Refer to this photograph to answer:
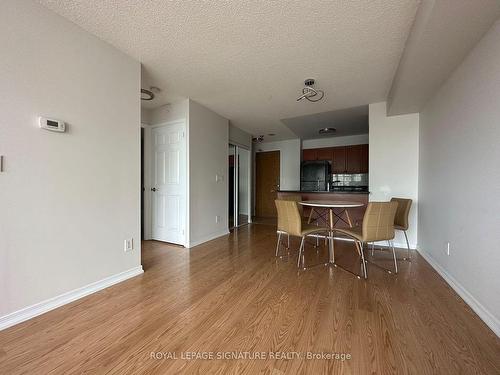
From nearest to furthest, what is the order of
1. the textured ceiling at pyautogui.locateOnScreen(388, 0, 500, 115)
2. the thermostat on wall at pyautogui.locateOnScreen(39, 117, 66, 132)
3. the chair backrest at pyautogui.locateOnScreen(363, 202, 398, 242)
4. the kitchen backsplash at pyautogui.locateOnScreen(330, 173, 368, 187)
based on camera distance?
the textured ceiling at pyautogui.locateOnScreen(388, 0, 500, 115) → the thermostat on wall at pyautogui.locateOnScreen(39, 117, 66, 132) → the chair backrest at pyautogui.locateOnScreen(363, 202, 398, 242) → the kitchen backsplash at pyautogui.locateOnScreen(330, 173, 368, 187)

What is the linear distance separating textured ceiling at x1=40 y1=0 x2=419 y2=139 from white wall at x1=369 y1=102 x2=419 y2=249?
1.79ft

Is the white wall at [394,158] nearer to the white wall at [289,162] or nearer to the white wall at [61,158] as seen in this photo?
the white wall at [289,162]

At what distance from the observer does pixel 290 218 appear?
105 inches

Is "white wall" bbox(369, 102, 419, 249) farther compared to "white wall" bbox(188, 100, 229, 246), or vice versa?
"white wall" bbox(188, 100, 229, 246)

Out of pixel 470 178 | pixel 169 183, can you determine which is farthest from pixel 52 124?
pixel 470 178

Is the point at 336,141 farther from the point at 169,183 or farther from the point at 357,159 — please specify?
the point at 169,183

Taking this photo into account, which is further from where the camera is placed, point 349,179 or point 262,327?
point 349,179

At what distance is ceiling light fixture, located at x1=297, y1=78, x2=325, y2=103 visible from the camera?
2866mm

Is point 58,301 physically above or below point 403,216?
below

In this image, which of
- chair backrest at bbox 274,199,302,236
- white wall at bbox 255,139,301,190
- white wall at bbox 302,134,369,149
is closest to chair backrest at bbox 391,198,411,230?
chair backrest at bbox 274,199,302,236

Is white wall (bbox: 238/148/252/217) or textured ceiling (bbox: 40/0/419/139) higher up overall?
textured ceiling (bbox: 40/0/419/139)

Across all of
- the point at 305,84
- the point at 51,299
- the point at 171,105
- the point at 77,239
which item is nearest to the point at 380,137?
the point at 305,84

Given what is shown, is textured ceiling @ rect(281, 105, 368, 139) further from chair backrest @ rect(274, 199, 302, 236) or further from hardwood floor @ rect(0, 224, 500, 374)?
hardwood floor @ rect(0, 224, 500, 374)

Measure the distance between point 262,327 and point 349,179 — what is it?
17.6 ft
